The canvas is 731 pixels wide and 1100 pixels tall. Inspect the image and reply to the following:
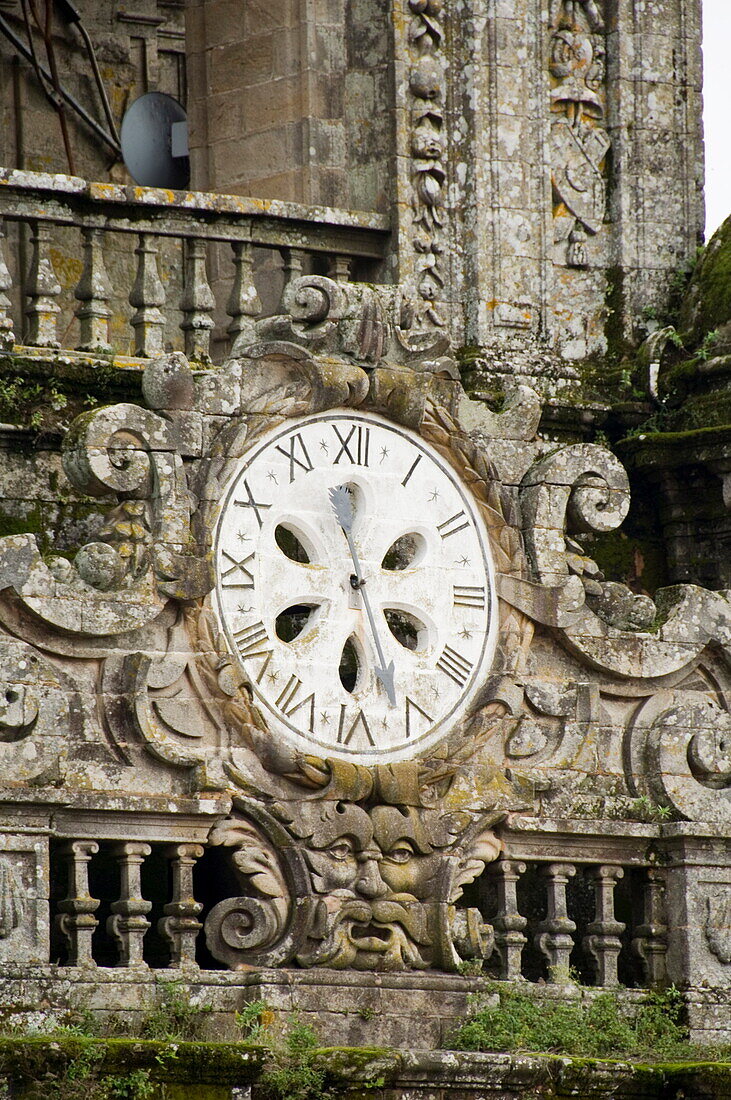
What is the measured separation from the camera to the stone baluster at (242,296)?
14656 mm

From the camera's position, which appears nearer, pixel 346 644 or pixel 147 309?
pixel 346 644

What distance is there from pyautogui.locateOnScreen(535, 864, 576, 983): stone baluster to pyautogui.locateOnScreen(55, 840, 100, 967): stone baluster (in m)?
2.21

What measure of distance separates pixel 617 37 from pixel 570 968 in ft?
16.8

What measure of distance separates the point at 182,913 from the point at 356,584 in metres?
1.64

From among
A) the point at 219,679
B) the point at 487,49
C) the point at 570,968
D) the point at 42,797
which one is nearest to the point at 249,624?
the point at 219,679

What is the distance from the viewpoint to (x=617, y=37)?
15.9 m

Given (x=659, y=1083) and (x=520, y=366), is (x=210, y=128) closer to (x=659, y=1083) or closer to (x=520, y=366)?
(x=520, y=366)

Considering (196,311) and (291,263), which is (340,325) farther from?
(291,263)

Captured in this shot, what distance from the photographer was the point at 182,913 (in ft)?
41.5

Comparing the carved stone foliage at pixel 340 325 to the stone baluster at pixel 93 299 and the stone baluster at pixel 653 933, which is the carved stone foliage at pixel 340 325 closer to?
the stone baluster at pixel 93 299

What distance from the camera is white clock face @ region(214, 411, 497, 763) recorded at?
13.0 meters

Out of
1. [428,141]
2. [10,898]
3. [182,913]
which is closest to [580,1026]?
[182,913]

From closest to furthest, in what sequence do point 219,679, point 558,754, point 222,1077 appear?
point 222,1077, point 219,679, point 558,754

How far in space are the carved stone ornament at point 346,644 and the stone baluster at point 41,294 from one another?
855 mm
